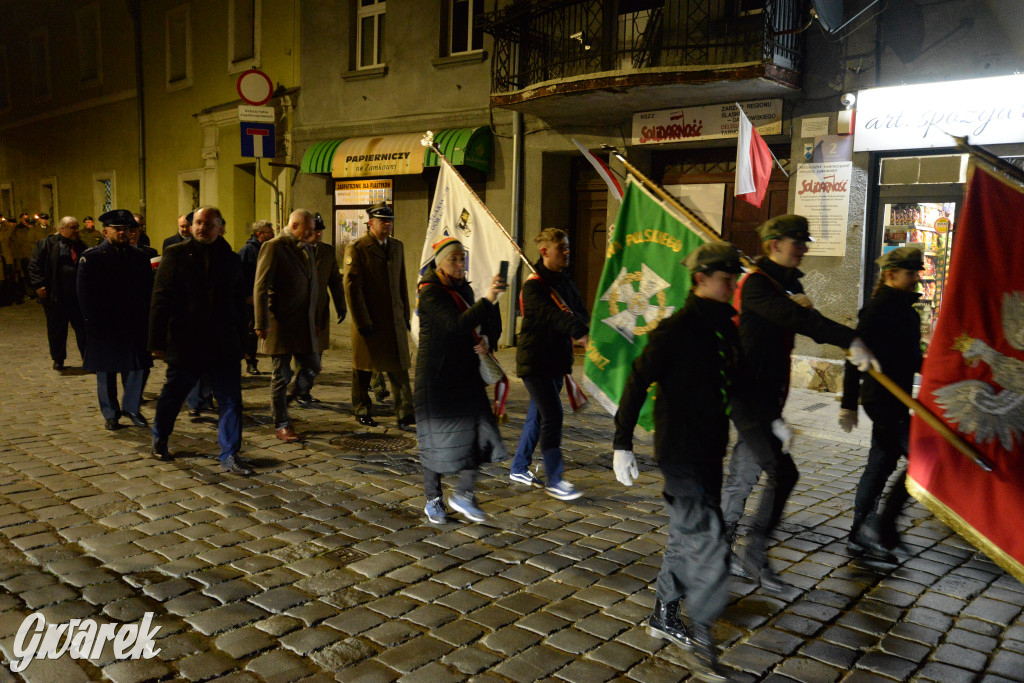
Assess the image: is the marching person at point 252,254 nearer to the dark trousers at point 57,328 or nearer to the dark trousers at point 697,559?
the dark trousers at point 57,328

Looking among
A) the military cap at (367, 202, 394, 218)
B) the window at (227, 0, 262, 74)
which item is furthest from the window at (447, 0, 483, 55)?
the military cap at (367, 202, 394, 218)

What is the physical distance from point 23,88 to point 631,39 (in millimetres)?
24203

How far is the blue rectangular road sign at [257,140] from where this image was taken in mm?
13789

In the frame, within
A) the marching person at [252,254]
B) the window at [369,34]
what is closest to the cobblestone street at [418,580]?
the marching person at [252,254]

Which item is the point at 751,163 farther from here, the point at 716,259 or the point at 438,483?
the point at 716,259

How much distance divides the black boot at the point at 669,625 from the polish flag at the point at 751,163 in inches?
215

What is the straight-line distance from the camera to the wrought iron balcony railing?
10.7 meters

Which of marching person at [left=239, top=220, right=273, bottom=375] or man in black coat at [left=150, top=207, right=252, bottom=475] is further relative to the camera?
marching person at [left=239, top=220, right=273, bottom=375]

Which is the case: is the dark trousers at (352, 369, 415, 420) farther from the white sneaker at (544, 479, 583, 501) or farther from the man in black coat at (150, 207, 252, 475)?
the white sneaker at (544, 479, 583, 501)

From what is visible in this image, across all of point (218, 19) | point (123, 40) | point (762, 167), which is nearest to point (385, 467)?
point (762, 167)

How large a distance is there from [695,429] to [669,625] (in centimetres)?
88

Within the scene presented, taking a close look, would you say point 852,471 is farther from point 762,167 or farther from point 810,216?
point 810,216

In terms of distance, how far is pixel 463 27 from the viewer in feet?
48.9

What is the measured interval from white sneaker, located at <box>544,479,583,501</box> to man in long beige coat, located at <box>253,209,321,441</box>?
2.67m
